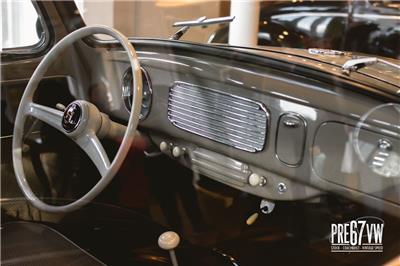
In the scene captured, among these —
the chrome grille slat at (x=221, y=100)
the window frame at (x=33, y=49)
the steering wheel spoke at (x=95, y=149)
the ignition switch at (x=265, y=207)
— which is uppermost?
the window frame at (x=33, y=49)

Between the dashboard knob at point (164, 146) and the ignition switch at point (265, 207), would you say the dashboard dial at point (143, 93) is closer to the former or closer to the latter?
the dashboard knob at point (164, 146)

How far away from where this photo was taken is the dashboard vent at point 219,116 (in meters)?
1.18

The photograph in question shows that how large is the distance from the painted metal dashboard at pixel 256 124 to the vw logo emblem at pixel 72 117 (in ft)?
0.62

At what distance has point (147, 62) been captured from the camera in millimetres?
1380

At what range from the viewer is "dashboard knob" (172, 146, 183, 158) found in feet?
4.59

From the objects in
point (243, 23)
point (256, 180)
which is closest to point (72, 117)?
point (256, 180)

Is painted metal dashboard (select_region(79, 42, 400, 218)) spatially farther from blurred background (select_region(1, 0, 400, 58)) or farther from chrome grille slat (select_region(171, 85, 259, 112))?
blurred background (select_region(1, 0, 400, 58))

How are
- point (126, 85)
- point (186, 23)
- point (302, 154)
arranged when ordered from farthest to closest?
point (186, 23)
point (126, 85)
point (302, 154)

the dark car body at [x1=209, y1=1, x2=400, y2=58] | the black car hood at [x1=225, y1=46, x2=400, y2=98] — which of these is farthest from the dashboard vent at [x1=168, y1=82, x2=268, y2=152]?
the dark car body at [x1=209, y1=1, x2=400, y2=58]

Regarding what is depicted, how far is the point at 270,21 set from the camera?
2051 mm

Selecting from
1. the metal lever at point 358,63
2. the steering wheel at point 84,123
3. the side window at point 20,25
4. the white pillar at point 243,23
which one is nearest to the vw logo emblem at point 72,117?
the steering wheel at point 84,123

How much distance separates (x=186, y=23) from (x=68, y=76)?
42 cm

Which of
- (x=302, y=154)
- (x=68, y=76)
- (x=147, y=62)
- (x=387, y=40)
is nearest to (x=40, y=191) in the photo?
(x=68, y=76)

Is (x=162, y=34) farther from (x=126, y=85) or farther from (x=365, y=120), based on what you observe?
(x=365, y=120)
